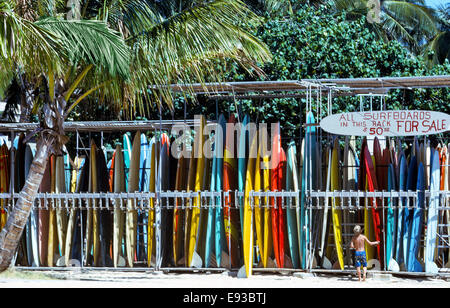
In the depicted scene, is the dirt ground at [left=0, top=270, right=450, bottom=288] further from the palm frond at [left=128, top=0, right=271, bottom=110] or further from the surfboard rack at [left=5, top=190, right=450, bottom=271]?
the palm frond at [left=128, top=0, right=271, bottom=110]

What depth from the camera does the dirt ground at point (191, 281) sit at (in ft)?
32.2

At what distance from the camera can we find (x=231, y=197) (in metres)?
11.3

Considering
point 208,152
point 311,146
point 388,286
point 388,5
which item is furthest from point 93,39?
point 388,5

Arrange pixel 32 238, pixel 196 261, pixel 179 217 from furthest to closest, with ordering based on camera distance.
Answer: pixel 32 238 → pixel 179 217 → pixel 196 261

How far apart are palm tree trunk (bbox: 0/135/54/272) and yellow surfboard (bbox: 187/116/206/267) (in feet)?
7.58

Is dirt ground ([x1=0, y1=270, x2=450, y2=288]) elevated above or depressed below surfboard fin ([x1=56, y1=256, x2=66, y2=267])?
below

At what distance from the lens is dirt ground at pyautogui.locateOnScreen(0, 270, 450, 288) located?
9.83 m

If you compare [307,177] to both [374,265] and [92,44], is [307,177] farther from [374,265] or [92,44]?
[92,44]

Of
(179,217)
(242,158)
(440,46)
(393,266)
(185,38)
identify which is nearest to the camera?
(185,38)

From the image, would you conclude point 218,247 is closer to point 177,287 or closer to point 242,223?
point 242,223

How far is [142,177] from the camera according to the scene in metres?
12.2

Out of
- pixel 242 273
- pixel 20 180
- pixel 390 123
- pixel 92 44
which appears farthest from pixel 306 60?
pixel 92 44

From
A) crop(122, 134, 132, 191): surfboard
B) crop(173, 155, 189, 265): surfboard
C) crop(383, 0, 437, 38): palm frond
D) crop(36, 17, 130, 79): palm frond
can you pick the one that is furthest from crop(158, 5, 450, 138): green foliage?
crop(383, 0, 437, 38): palm frond

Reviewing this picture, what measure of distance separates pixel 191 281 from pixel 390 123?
11.7 feet
